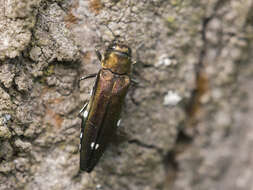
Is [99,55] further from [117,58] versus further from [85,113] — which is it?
[85,113]

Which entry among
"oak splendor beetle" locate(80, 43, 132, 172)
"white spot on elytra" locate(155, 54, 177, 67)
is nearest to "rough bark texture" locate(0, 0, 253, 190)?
"white spot on elytra" locate(155, 54, 177, 67)

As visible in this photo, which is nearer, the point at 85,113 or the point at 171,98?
the point at 85,113

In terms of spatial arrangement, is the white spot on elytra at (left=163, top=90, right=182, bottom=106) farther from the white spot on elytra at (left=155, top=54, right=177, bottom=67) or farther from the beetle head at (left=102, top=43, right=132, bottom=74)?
the beetle head at (left=102, top=43, right=132, bottom=74)

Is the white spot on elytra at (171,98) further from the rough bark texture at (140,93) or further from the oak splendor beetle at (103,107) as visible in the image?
the oak splendor beetle at (103,107)

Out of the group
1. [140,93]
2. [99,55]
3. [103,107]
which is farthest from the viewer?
[140,93]

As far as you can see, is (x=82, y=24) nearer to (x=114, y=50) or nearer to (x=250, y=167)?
(x=114, y=50)

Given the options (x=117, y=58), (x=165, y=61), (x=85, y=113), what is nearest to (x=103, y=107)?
(x=85, y=113)

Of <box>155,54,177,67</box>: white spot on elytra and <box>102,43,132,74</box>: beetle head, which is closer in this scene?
<box>102,43,132,74</box>: beetle head
